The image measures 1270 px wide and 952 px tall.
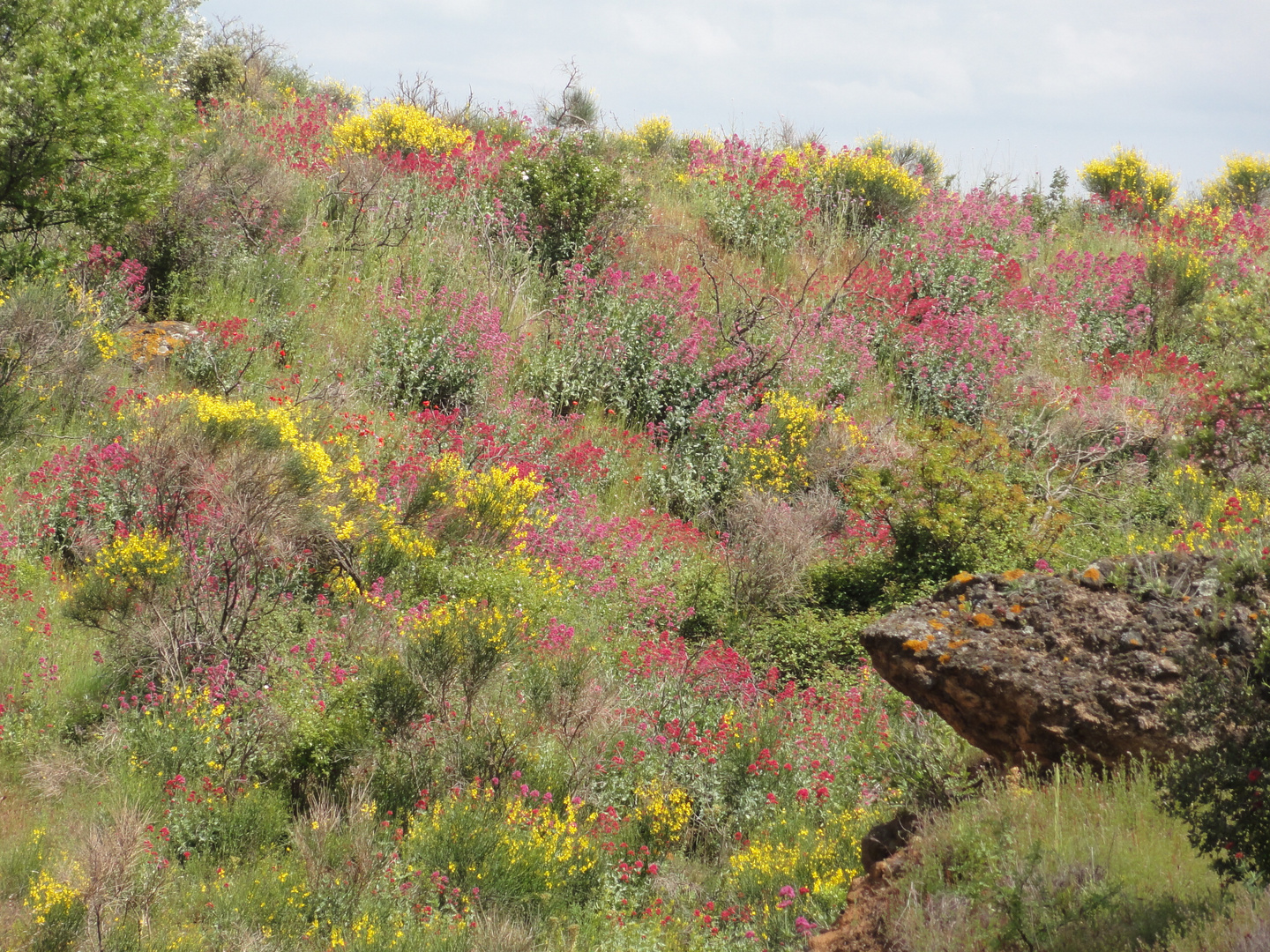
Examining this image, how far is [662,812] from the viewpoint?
203 inches

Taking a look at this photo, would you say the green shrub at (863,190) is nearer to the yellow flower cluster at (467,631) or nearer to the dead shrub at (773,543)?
the dead shrub at (773,543)

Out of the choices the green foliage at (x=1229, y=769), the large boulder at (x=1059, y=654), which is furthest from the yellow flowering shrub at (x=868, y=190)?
the green foliage at (x=1229, y=769)

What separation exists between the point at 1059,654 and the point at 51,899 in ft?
14.4

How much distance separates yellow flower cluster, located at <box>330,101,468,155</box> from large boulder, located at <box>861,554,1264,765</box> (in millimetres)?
12673

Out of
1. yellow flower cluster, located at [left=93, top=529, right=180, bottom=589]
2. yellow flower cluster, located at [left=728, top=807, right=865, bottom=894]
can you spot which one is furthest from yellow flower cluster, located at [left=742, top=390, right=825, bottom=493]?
yellow flower cluster, located at [left=93, top=529, right=180, bottom=589]

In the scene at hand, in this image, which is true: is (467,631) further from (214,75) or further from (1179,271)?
(214,75)

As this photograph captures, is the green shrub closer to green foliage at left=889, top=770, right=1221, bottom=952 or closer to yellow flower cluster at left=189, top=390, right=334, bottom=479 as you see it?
yellow flower cluster at left=189, top=390, right=334, bottom=479

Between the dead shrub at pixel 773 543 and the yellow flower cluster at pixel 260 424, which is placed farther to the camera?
the dead shrub at pixel 773 543

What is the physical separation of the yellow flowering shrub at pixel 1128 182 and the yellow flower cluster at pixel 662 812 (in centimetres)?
2182

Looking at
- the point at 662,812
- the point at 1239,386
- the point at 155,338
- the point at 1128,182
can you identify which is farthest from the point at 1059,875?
the point at 1128,182

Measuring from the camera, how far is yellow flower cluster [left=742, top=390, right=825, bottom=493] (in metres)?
9.86

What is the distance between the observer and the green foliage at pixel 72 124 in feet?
27.0

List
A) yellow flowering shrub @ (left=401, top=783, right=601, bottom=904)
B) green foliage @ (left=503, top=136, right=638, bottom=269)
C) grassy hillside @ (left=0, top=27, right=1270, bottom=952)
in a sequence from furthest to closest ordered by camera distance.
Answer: green foliage @ (left=503, top=136, right=638, bottom=269), yellow flowering shrub @ (left=401, top=783, right=601, bottom=904), grassy hillside @ (left=0, top=27, right=1270, bottom=952)

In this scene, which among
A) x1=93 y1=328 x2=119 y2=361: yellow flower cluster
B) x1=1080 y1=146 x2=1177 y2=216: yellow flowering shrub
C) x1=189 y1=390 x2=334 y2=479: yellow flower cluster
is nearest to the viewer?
x1=189 y1=390 x2=334 y2=479: yellow flower cluster
